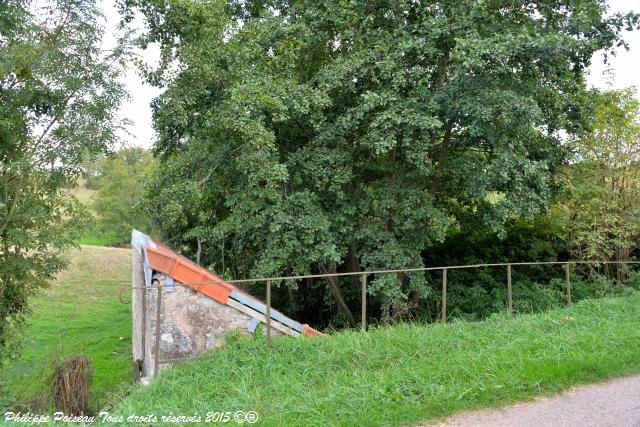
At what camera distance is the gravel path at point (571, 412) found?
400cm

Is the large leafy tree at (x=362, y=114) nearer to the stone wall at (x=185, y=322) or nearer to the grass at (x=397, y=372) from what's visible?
the stone wall at (x=185, y=322)

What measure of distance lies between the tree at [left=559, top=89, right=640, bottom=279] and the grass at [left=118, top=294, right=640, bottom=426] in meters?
5.91

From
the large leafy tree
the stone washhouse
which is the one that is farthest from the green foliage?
the stone washhouse

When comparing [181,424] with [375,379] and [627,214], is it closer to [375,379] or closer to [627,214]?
[375,379]

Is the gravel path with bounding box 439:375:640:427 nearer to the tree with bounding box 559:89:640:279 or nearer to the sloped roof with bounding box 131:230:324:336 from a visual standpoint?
the sloped roof with bounding box 131:230:324:336

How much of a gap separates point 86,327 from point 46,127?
1130 centimetres

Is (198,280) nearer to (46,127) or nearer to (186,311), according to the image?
(186,311)

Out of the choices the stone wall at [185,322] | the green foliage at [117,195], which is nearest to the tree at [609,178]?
the stone wall at [185,322]

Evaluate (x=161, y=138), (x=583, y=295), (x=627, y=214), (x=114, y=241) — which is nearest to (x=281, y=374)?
(x=161, y=138)

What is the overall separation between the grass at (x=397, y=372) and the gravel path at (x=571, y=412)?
122 millimetres

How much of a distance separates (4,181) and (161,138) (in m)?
3.12

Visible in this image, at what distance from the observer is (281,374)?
5496mm

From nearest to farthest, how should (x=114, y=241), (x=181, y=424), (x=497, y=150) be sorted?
(x=181, y=424)
(x=497, y=150)
(x=114, y=241)

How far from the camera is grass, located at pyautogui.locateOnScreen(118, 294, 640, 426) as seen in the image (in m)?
4.27
